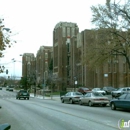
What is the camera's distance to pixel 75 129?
34.4 feet

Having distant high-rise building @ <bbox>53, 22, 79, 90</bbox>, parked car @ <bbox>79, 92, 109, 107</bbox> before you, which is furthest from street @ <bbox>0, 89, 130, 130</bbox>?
distant high-rise building @ <bbox>53, 22, 79, 90</bbox>

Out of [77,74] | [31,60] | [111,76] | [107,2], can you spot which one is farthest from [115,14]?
[31,60]

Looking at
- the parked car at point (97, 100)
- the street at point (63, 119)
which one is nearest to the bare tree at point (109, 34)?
the parked car at point (97, 100)

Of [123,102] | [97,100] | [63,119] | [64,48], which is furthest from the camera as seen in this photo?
[64,48]

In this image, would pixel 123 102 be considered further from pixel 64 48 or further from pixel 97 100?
pixel 64 48

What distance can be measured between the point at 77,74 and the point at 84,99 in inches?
1698

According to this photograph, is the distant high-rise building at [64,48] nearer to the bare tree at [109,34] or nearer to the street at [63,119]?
the bare tree at [109,34]

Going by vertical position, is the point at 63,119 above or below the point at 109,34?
below

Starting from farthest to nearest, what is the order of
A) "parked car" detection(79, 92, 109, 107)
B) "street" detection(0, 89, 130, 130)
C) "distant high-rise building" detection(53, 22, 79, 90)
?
"distant high-rise building" detection(53, 22, 79, 90)
"parked car" detection(79, 92, 109, 107)
"street" detection(0, 89, 130, 130)

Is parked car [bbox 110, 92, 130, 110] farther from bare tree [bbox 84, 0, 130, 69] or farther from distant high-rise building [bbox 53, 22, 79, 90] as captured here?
distant high-rise building [bbox 53, 22, 79, 90]

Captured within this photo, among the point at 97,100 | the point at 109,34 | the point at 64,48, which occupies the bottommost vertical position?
the point at 97,100


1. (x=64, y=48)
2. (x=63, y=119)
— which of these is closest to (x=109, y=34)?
(x=63, y=119)

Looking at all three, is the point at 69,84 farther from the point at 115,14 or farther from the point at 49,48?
the point at 115,14

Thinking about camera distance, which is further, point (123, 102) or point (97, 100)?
point (97, 100)
